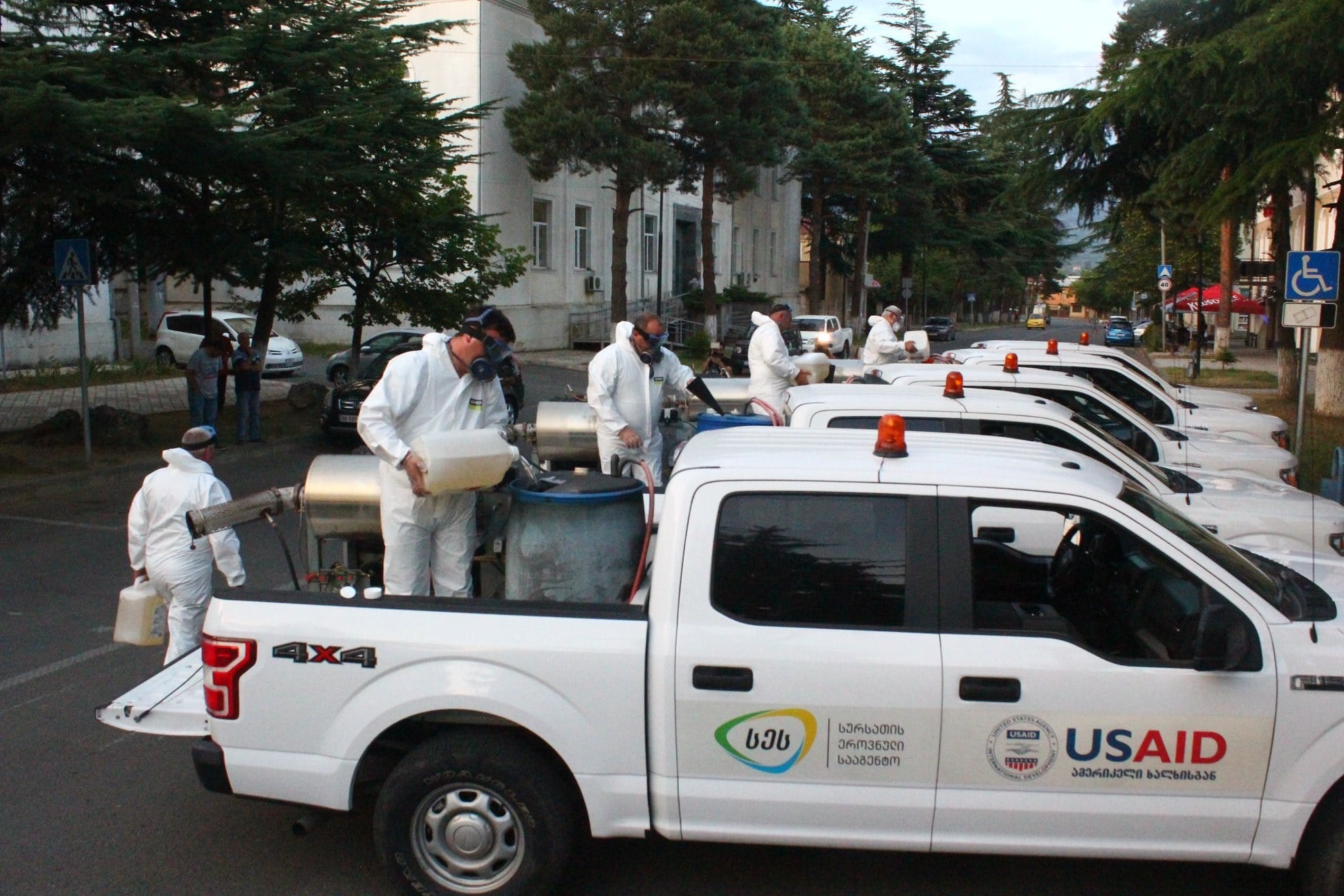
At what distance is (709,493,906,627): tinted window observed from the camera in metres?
4.01

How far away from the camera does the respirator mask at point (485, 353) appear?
18.0ft

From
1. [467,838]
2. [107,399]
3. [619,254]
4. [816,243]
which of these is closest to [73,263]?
[107,399]

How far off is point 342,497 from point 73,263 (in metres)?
11.1

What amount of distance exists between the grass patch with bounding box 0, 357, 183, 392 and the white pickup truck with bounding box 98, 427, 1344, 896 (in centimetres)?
2282

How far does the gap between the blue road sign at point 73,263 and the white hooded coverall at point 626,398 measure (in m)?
8.95

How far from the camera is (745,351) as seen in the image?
103 ft

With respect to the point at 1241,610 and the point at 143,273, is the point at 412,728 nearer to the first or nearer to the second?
the point at 1241,610

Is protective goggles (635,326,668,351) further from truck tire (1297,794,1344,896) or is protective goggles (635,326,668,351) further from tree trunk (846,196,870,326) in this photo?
tree trunk (846,196,870,326)

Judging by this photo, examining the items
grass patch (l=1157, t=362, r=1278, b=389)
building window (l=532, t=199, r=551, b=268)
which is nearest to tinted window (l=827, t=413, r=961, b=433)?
grass patch (l=1157, t=362, r=1278, b=389)

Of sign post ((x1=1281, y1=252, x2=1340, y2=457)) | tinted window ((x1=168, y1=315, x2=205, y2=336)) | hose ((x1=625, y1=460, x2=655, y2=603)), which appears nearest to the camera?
hose ((x1=625, y1=460, x2=655, y2=603))

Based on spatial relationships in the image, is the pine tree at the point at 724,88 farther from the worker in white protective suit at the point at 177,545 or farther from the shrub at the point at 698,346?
the worker in white protective suit at the point at 177,545

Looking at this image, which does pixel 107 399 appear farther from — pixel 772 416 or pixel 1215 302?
pixel 1215 302

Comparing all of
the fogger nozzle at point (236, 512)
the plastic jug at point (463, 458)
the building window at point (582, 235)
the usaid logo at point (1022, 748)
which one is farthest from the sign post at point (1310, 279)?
the building window at point (582, 235)

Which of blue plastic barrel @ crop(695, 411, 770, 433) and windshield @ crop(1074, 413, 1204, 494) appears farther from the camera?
blue plastic barrel @ crop(695, 411, 770, 433)
